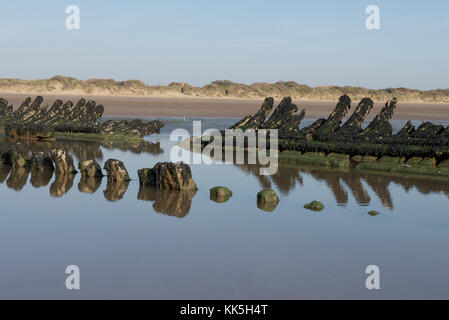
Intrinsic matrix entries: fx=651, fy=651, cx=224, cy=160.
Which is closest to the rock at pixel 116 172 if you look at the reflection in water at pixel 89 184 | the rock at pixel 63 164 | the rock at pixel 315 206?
the reflection in water at pixel 89 184

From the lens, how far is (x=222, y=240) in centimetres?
1356

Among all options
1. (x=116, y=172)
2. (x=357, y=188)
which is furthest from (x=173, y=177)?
(x=357, y=188)

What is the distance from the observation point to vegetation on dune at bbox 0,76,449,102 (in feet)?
460

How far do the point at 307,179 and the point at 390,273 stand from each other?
1089 cm

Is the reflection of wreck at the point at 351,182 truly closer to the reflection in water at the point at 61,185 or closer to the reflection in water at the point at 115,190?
the reflection in water at the point at 115,190

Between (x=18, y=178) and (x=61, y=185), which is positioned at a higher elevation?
(x=18, y=178)

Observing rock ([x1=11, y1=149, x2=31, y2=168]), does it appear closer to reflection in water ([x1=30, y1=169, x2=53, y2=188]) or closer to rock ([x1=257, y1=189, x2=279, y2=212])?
reflection in water ([x1=30, y1=169, x2=53, y2=188])

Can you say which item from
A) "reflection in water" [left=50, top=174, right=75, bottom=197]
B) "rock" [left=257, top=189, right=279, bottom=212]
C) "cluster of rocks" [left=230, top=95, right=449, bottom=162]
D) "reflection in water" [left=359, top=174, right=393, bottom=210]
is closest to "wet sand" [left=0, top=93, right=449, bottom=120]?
"cluster of rocks" [left=230, top=95, right=449, bottom=162]

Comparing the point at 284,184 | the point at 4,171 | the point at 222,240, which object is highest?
the point at 4,171

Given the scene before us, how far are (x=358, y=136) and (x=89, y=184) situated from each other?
44.0 feet

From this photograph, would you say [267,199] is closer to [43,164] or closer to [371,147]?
[43,164]

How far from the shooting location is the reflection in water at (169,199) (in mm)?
16438
